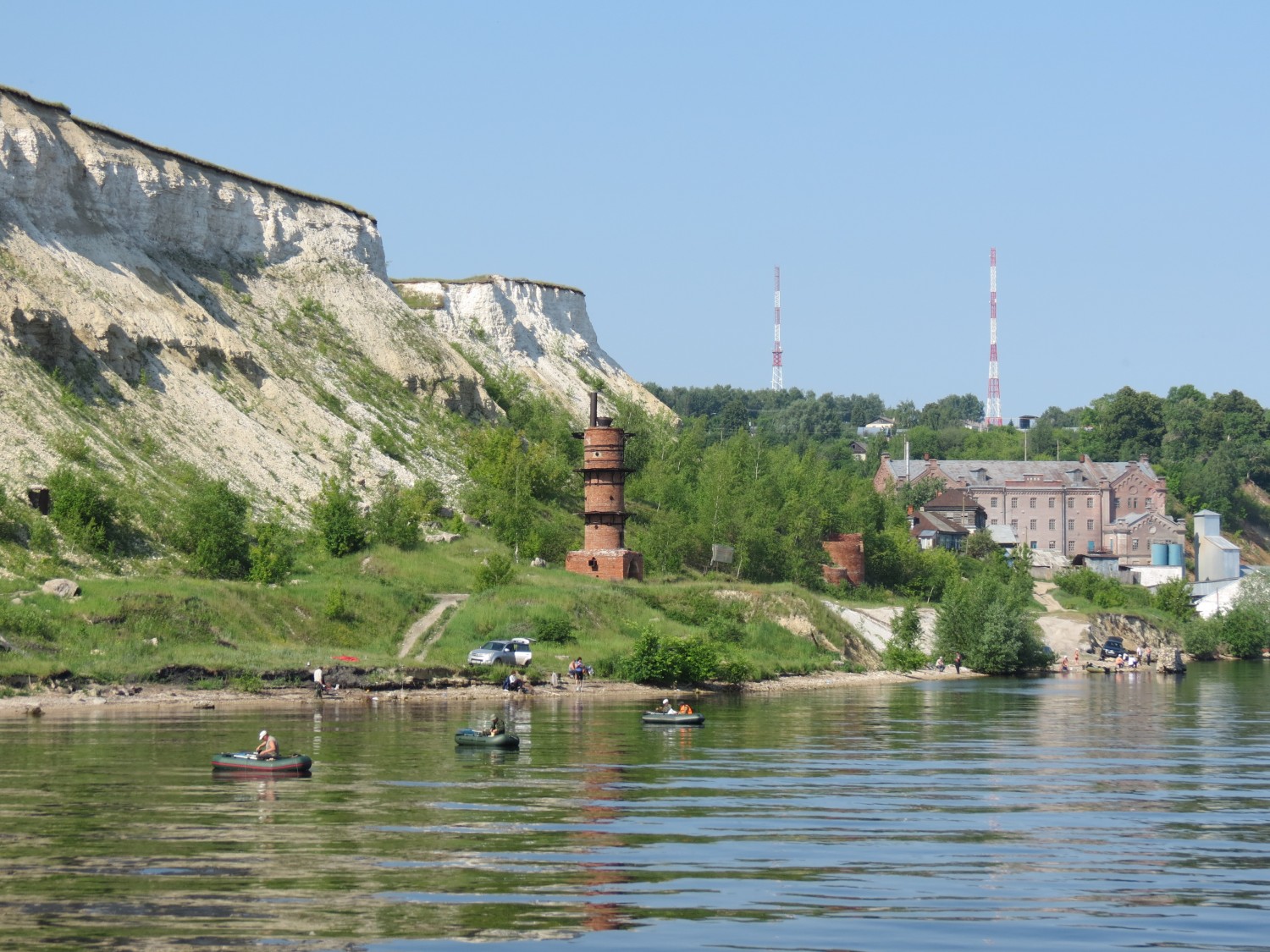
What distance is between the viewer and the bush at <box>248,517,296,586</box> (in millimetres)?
71500

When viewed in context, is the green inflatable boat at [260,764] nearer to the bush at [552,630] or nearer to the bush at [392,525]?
the bush at [552,630]

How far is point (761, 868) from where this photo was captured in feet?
92.9

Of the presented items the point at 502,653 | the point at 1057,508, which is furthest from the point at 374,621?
the point at 1057,508

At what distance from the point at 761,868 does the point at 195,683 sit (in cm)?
3477

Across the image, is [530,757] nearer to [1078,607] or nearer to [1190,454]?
[1078,607]

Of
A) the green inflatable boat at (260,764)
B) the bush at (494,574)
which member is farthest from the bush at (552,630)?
the green inflatable boat at (260,764)

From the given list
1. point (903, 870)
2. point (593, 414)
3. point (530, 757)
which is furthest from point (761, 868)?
point (593, 414)

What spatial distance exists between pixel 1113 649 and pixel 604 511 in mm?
37307

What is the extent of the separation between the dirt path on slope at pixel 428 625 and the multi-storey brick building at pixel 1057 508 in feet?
273

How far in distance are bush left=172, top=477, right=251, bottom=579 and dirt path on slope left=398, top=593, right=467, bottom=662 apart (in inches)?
317

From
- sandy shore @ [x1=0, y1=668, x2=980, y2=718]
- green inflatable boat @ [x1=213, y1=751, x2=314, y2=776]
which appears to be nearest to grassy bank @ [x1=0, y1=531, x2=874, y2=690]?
sandy shore @ [x1=0, y1=668, x2=980, y2=718]

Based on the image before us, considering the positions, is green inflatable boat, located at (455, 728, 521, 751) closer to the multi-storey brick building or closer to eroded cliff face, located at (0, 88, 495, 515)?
eroded cliff face, located at (0, 88, 495, 515)

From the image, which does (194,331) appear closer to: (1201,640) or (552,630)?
(552,630)

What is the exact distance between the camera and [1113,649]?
10406 cm
